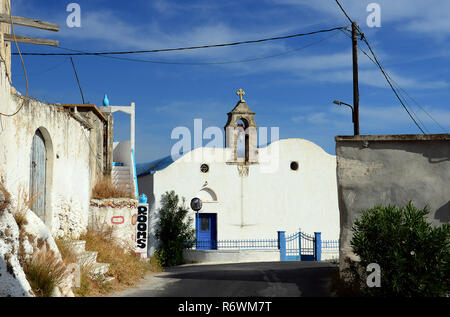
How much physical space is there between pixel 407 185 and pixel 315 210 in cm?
1787

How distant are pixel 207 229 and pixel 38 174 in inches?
646

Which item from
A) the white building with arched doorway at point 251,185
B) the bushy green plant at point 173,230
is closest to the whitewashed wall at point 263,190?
the white building with arched doorway at point 251,185

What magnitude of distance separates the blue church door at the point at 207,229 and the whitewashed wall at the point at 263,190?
30 cm

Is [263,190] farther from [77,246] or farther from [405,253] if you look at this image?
[405,253]

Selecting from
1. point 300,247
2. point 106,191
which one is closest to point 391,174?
point 106,191

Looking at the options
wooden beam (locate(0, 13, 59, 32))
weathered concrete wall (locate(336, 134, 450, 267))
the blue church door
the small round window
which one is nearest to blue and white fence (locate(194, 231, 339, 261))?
the blue church door

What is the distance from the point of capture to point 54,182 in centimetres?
1391

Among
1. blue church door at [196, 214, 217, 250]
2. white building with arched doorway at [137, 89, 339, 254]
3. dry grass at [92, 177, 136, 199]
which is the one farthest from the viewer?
white building with arched doorway at [137, 89, 339, 254]

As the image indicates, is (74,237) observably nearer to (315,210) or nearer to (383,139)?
(383,139)

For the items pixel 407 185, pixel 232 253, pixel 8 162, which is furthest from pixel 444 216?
pixel 232 253

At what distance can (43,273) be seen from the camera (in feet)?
29.6

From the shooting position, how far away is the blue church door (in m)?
28.4

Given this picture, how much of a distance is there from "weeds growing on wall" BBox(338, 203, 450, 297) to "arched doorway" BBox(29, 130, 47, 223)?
751 centimetres

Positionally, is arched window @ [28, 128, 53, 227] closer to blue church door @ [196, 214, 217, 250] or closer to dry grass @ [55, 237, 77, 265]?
dry grass @ [55, 237, 77, 265]
